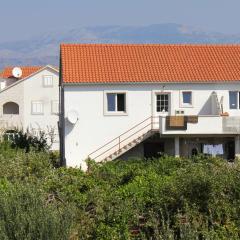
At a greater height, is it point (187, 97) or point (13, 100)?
point (13, 100)

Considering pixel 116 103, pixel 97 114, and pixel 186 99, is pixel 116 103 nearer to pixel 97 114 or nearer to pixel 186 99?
pixel 97 114

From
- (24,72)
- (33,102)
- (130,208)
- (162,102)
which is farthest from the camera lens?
(24,72)

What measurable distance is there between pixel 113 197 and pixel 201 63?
28456 millimetres

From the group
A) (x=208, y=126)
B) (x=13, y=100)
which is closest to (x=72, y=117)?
(x=208, y=126)

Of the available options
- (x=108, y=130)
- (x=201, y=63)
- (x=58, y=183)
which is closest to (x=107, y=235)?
(x=58, y=183)

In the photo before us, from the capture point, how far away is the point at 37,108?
78562 millimetres

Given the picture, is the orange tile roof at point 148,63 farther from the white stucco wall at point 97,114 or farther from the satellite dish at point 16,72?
the satellite dish at point 16,72

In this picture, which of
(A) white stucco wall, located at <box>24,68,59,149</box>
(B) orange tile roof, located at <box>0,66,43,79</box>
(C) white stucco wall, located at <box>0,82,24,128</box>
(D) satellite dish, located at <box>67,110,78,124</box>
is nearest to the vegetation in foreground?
(D) satellite dish, located at <box>67,110,78,124</box>

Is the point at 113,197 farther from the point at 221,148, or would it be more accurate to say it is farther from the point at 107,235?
the point at 221,148

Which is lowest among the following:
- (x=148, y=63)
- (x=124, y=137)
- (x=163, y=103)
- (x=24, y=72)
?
(x=124, y=137)

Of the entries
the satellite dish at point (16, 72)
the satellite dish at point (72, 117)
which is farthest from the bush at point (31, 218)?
the satellite dish at point (16, 72)

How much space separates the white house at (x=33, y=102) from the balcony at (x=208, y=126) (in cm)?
3181

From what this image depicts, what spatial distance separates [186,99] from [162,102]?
4.98 ft

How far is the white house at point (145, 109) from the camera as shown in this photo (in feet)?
151
